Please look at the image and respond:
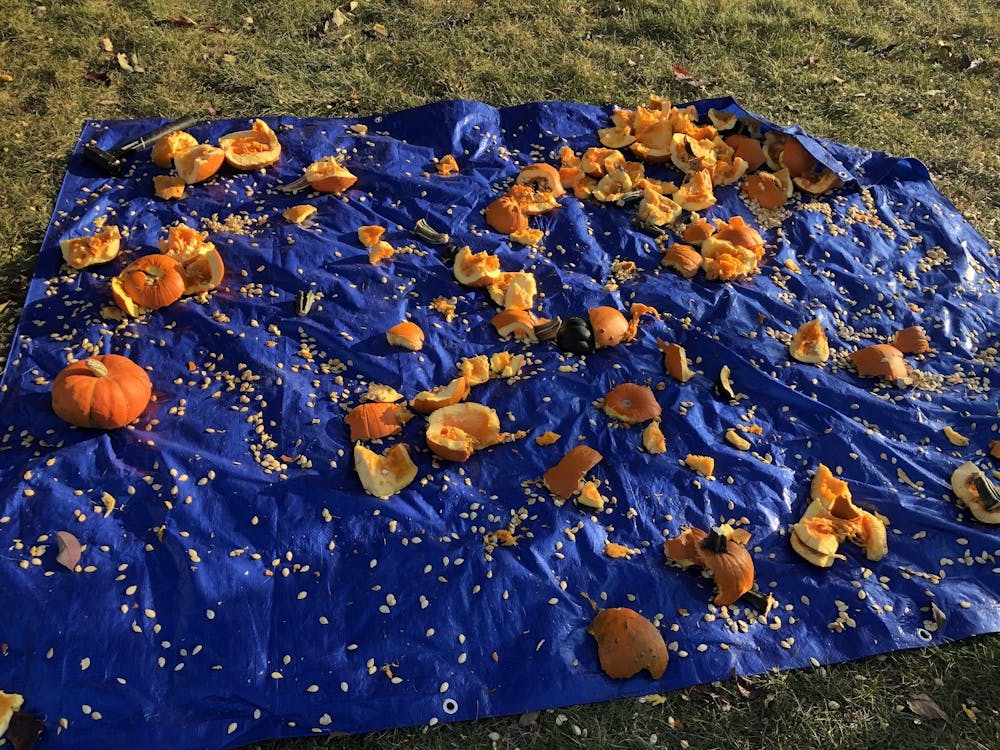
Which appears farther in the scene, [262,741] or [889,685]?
[889,685]

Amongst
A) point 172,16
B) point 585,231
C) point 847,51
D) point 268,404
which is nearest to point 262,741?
point 268,404

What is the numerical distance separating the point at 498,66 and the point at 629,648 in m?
5.48

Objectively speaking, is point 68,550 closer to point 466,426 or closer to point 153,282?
point 153,282

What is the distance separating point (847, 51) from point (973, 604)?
6170 millimetres

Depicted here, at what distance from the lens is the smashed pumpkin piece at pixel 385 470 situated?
143 inches

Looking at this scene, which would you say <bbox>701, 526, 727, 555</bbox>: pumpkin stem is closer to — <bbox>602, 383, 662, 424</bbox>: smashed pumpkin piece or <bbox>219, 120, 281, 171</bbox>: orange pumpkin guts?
<bbox>602, 383, 662, 424</bbox>: smashed pumpkin piece

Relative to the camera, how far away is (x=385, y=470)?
368 cm

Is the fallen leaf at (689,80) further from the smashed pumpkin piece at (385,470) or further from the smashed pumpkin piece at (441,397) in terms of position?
the smashed pumpkin piece at (385,470)

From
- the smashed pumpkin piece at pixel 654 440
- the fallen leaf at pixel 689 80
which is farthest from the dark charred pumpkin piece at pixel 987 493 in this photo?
Answer: the fallen leaf at pixel 689 80

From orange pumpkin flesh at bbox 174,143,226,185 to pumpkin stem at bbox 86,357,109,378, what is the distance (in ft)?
5.97

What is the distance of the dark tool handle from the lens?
5.34 meters

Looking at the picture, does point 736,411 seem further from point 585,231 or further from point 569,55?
point 569,55

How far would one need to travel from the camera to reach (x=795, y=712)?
3170 millimetres

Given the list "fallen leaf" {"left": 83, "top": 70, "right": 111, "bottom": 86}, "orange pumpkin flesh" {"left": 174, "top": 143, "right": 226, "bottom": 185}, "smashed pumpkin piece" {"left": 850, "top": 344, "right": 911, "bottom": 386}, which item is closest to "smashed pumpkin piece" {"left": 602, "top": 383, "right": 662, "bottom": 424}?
"smashed pumpkin piece" {"left": 850, "top": 344, "right": 911, "bottom": 386}
